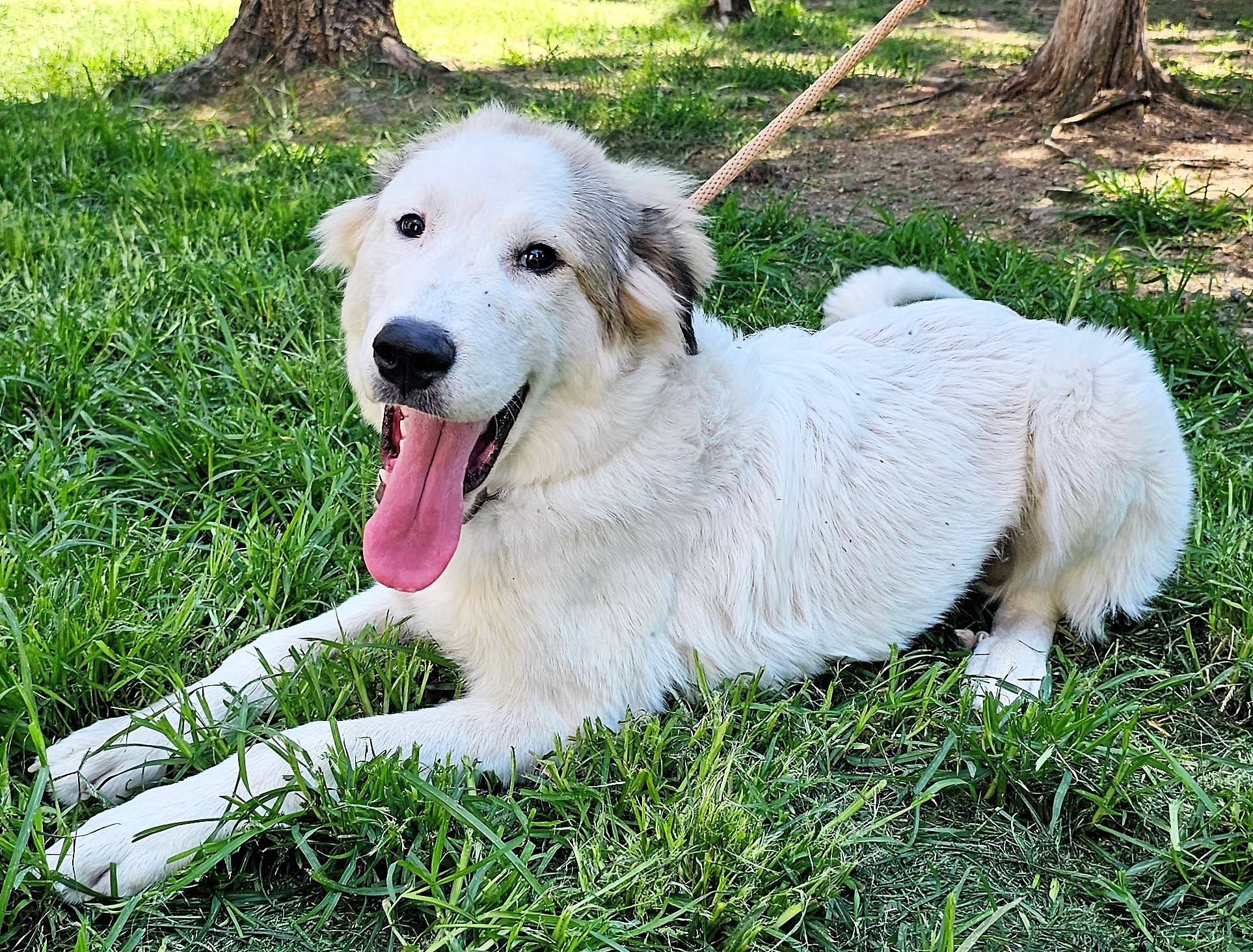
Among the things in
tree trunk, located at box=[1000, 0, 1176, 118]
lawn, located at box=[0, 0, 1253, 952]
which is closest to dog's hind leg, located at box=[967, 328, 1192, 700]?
lawn, located at box=[0, 0, 1253, 952]

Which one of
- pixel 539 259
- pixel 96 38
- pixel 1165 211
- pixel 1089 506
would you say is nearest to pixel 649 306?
pixel 539 259

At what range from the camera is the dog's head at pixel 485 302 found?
90.7 inches

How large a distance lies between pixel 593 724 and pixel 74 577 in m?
1.66

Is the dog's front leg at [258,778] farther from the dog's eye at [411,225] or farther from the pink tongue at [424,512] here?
the dog's eye at [411,225]

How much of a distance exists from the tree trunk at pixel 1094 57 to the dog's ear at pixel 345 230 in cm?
594

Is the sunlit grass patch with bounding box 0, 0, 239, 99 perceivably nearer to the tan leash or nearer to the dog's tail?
the tan leash

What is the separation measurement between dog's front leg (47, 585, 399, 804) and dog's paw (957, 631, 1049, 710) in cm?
177

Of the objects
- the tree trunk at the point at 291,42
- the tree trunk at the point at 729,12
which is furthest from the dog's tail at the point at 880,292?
the tree trunk at the point at 729,12

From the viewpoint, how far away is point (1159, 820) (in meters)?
2.55

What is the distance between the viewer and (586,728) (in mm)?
2639

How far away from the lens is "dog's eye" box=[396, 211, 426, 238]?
2566 millimetres

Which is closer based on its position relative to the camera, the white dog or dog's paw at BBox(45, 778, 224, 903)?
dog's paw at BBox(45, 778, 224, 903)

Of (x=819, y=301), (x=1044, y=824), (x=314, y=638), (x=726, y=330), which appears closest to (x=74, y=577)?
(x=314, y=638)

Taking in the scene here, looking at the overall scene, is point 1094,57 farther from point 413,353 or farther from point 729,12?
point 413,353
